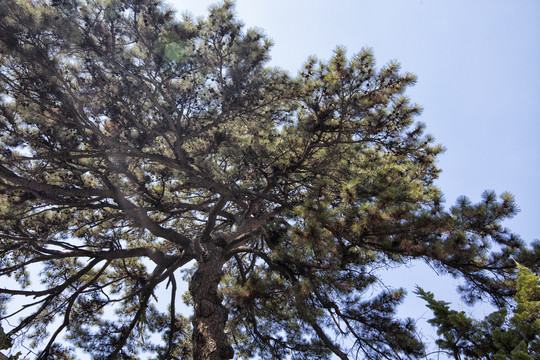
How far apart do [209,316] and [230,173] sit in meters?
2.47

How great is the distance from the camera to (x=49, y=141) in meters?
4.65

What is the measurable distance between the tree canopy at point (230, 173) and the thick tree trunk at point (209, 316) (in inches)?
0.8

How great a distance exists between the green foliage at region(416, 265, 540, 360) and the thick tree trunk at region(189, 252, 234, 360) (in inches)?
94.2

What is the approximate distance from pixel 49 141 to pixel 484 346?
18.6 ft

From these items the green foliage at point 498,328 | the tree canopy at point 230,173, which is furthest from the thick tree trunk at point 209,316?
the green foliage at point 498,328

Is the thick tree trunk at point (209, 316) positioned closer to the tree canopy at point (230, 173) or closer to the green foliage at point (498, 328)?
the tree canopy at point (230, 173)

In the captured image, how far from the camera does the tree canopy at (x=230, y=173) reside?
369cm

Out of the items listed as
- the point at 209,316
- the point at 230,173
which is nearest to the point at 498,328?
the point at 209,316

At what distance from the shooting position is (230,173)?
5996 mm

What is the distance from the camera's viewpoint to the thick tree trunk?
400cm

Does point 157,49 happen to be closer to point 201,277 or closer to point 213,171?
point 213,171

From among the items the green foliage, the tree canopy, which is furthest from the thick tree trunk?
the green foliage

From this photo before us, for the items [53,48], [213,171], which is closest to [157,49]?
[53,48]

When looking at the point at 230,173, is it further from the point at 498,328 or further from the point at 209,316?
the point at 498,328
